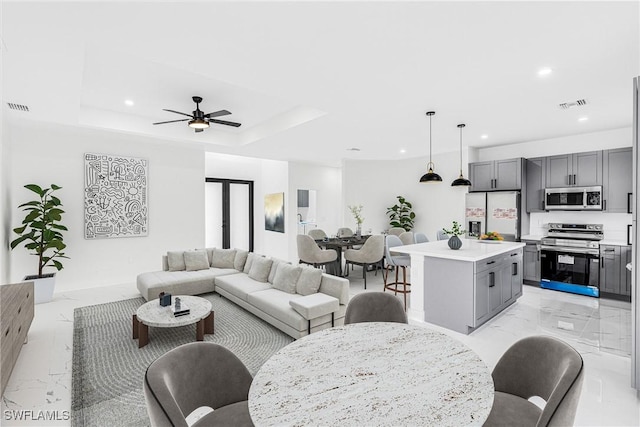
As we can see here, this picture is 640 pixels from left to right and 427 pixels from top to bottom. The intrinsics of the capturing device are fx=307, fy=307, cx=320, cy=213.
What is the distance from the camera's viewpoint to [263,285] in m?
4.30

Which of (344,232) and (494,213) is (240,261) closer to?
(344,232)

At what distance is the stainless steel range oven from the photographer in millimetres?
4738

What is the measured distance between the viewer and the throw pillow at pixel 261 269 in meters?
4.49

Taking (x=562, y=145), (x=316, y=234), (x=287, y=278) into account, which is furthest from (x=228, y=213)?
(x=562, y=145)

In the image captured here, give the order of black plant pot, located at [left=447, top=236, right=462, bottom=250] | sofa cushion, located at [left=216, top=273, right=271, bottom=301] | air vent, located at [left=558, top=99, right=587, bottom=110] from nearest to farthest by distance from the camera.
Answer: air vent, located at [left=558, top=99, right=587, bottom=110], black plant pot, located at [left=447, top=236, right=462, bottom=250], sofa cushion, located at [left=216, top=273, right=271, bottom=301]

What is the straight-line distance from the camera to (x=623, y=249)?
14.7 ft

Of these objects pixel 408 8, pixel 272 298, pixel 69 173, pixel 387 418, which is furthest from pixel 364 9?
pixel 69 173

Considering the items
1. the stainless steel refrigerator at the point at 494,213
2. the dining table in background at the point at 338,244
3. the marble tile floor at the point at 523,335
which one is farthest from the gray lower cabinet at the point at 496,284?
the dining table in background at the point at 338,244

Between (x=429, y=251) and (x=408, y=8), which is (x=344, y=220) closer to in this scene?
(x=429, y=251)

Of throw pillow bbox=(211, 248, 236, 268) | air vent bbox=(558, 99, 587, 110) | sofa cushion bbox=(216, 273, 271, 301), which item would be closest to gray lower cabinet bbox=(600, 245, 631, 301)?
air vent bbox=(558, 99, 587, 110)

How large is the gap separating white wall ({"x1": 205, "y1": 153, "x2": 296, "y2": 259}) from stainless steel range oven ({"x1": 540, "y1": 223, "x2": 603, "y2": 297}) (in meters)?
5.51

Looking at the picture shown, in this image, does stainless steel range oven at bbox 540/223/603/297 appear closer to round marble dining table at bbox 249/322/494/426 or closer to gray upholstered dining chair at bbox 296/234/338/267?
gray upholstered dining chair at bbox 296/234/338/267

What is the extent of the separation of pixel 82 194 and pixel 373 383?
6.07 m

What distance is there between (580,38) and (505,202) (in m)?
3.77
